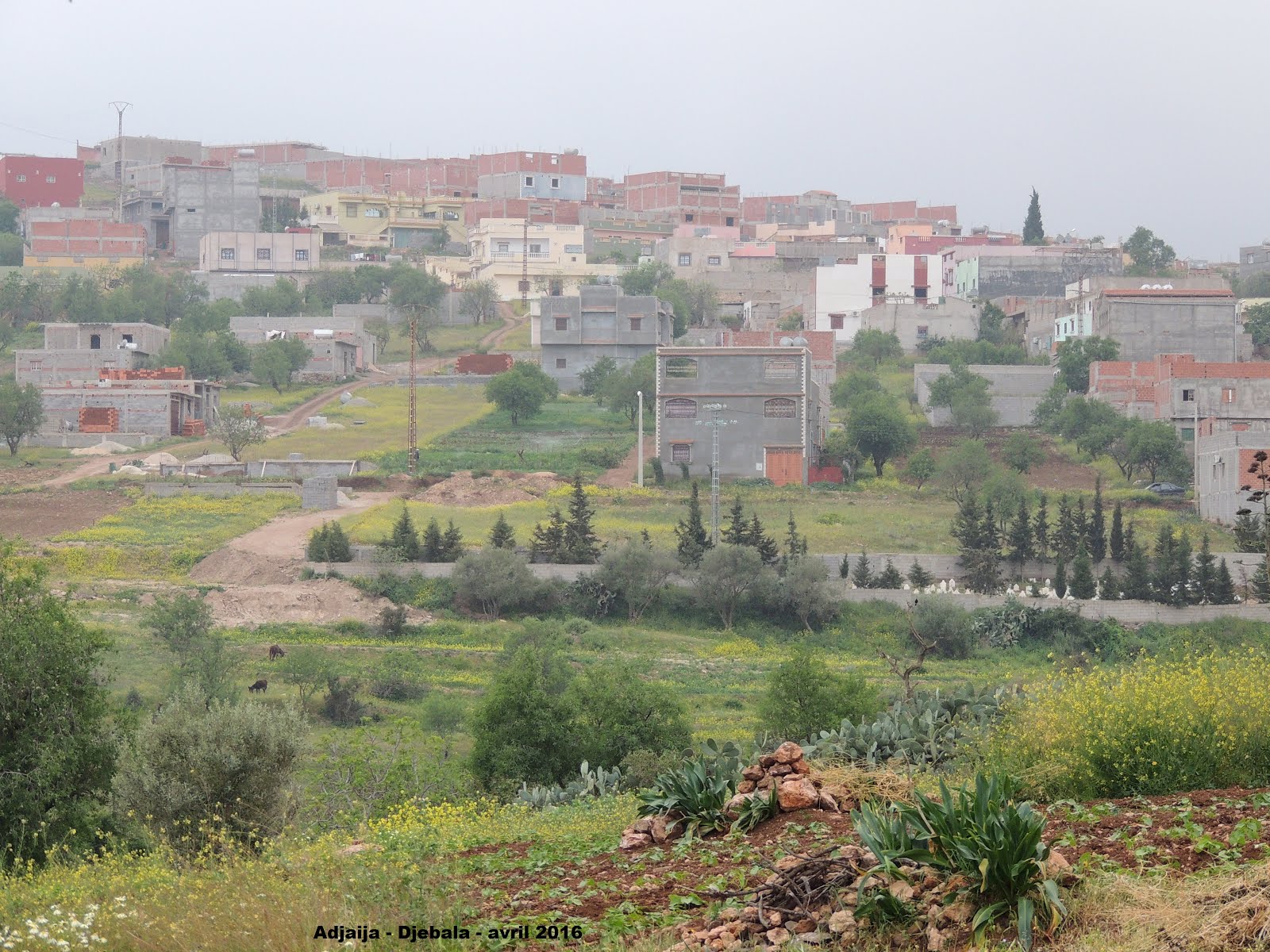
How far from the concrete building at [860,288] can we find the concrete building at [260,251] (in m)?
28.7

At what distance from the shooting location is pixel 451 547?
42062 mm

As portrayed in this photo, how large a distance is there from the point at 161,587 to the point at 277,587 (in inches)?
109

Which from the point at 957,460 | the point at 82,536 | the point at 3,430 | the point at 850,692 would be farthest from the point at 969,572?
the point at 3,430

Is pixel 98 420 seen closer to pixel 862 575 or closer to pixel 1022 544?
pixel 862 575

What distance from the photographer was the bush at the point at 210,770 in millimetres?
14406

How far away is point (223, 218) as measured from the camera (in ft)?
309

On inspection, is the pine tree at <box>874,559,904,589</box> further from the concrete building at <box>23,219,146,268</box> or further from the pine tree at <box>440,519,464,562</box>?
the concrete building at <box>23,219,146,268</box>

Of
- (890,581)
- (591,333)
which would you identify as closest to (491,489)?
(890,581)

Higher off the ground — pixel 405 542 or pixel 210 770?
pixel 210 770

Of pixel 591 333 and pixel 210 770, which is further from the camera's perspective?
pixel 591 333

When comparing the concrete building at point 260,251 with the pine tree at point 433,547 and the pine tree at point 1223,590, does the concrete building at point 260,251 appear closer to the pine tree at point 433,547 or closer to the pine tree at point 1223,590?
the pine tree at point 433,547

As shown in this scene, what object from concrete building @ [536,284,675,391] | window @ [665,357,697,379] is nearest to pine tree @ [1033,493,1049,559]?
window @ [665,357,697,379]

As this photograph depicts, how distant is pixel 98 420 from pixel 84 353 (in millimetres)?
6785

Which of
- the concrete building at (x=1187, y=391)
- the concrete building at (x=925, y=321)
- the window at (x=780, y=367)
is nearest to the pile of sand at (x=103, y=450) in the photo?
the window at (x=780, y=367)
